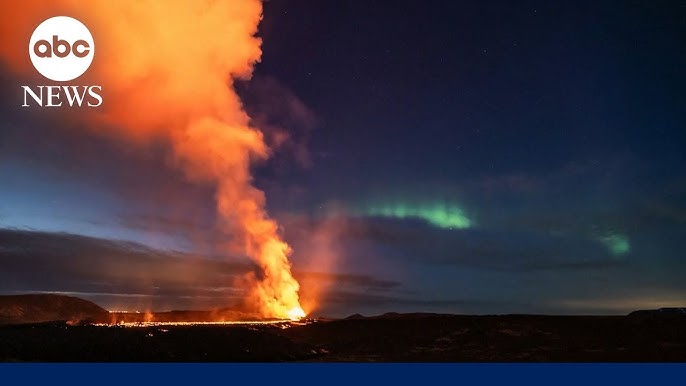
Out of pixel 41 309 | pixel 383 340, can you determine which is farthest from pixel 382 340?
pixel 41 309

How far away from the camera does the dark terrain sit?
38.3m

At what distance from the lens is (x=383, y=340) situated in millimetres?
49312

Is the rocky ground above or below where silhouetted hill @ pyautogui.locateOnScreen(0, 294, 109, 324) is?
below

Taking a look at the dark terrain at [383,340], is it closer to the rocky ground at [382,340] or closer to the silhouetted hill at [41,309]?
the rocky ground at [382,340]

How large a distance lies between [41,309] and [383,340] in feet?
253

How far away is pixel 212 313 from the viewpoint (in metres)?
90.8

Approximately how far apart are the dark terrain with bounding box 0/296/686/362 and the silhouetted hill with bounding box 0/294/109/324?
58.1m

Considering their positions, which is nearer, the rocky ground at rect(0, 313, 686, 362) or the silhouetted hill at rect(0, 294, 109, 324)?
the rocky ground at rect(0, 313, 686, 362)

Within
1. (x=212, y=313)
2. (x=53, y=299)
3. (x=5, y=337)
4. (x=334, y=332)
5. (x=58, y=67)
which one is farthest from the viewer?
(x=53, y=299)

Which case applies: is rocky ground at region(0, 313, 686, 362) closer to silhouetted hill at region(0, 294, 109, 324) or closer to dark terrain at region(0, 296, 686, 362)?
dark terrain at region(0, 296, 686, 362)

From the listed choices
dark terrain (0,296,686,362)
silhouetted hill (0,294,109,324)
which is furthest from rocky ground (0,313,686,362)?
silhouetted hill (0,294,109,324)

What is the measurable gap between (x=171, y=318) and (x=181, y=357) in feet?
187

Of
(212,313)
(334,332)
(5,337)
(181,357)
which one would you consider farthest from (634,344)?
(212,313)

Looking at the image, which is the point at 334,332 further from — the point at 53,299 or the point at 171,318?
the point at 53,299
